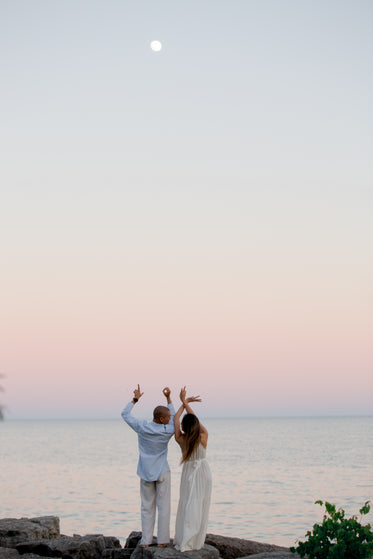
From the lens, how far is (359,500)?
3086 centimetres

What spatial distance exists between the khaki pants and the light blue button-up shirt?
0.50 feet

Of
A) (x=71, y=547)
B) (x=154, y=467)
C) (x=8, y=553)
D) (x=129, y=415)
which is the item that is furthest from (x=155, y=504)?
(x=8, y=553)

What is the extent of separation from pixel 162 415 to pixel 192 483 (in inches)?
43.3

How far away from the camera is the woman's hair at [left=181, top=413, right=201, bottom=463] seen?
33.3ft

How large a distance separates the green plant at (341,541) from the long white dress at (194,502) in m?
1.66

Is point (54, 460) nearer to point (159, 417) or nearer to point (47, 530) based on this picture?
point (47, 530)

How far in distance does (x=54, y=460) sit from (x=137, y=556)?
161ft

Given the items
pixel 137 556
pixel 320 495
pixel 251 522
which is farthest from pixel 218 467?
pixel 137 556

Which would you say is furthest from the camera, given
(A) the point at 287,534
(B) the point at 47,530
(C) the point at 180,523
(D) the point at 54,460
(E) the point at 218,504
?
(D) the point at 54,460

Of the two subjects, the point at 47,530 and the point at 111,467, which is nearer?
the point at 47,530

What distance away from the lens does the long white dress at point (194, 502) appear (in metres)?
10.2

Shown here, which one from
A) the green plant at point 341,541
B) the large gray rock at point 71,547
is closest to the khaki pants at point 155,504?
the large gray rock at point 71,547

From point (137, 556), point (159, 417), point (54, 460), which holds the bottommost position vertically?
point (54, 460)

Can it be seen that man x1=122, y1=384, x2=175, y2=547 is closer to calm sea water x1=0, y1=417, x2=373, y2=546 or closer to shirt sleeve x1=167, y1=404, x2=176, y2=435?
shirt sleeve x1=167, y1=404, x2=176, y2=435
